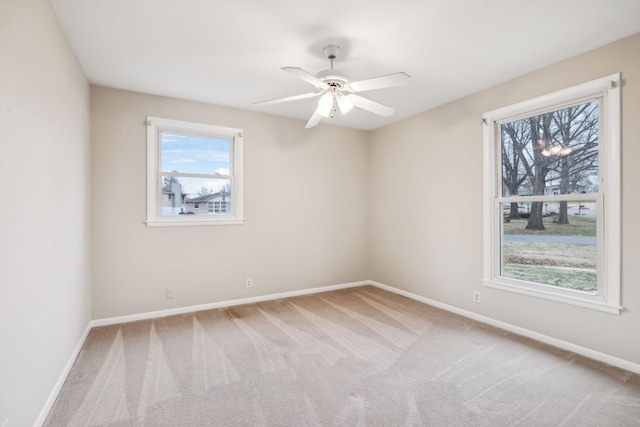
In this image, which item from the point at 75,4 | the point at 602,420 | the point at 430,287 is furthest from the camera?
the point at 430,287

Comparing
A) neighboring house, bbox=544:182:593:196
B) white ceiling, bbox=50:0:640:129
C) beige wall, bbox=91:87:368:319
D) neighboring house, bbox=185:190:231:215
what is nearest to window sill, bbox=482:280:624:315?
neighboring house, bbox=544:182:593:196

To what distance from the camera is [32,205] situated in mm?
1740

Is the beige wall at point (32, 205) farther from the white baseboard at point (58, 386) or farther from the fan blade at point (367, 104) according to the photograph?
the fan blade at point (367, 104)

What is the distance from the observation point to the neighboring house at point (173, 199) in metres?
3.71

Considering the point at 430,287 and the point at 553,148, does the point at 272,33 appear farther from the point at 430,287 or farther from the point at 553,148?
the point at 430,287

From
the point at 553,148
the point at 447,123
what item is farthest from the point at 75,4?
the point at 553,148

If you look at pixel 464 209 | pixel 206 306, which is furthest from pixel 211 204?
pixel 464 209

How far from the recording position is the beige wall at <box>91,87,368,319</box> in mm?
3375

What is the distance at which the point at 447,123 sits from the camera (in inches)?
152

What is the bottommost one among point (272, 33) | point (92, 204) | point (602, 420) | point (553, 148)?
point (602, 420)

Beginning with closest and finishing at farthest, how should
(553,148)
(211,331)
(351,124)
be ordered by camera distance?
(553,148) < (211,331) < (351,124)

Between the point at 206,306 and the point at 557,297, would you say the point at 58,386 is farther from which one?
the point at 557,297

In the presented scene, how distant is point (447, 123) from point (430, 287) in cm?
212

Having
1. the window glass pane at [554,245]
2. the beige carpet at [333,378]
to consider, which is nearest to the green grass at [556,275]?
the window glass pane at [554,245]
